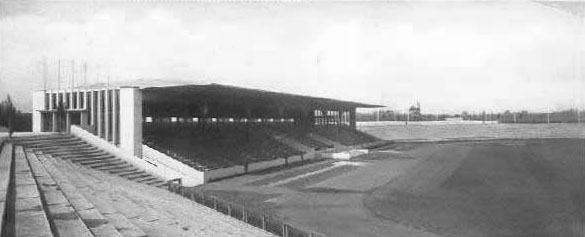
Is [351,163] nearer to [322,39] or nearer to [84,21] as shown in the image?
[322,39]

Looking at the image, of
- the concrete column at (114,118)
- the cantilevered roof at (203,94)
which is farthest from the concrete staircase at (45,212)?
the cantilevered roof at (203,94)

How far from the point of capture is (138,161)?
22.2m

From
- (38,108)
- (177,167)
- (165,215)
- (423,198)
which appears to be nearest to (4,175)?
(165,215)

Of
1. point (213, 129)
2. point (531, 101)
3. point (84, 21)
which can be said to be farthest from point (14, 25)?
point (531, 101)

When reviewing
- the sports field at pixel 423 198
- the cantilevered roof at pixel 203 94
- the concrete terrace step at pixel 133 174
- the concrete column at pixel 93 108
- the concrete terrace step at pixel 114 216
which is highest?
the cantilevered roof at pixel 203 94

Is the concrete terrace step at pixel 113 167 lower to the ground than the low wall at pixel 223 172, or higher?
higher

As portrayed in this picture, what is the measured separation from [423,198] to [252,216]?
8.14m

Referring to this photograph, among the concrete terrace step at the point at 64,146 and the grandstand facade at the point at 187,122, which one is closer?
the concrete terrace step at the point at 64,146

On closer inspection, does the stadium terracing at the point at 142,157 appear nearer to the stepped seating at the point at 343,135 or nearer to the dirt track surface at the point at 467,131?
the stepped seating at the point at 343,135

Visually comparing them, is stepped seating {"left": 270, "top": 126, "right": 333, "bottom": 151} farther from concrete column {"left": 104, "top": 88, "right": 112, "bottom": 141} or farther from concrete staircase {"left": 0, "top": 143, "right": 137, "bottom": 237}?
concrete staircase {"left": 0, "top": 143, "right": 137, "bottom": 237}

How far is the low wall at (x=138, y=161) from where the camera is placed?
2206 centimetres

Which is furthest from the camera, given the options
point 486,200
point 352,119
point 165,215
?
point 352,119

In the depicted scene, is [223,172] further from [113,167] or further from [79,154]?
[79,154]

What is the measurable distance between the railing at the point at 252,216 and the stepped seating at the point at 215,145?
7.27m
